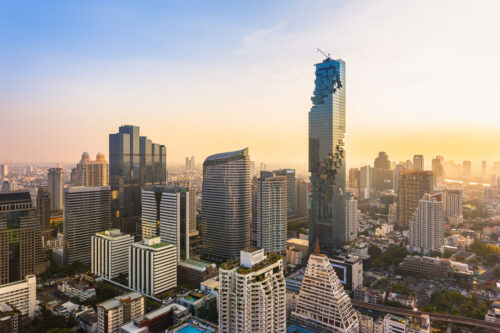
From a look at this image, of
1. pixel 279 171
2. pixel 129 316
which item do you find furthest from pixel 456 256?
pixel 129 316

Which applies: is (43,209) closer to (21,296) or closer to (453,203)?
(21,296)

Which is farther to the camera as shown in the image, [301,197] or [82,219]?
[301,197]

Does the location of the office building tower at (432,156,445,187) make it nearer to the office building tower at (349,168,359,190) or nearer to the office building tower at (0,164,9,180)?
the office building tower at (349,168,359,190)

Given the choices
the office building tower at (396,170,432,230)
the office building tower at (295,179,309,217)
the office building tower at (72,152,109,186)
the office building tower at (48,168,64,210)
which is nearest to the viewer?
Answer: the office building tower at (396,170,432,230)

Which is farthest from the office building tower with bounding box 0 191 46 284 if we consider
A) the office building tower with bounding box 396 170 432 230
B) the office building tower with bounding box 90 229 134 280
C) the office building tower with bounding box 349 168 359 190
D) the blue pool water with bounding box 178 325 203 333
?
the office building tower with bounding box 349 168 359 190

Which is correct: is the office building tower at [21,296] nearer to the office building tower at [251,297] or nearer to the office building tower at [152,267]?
the office building tower at [152,267]

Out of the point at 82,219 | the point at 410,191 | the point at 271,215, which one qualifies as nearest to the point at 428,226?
the point at 410,191
